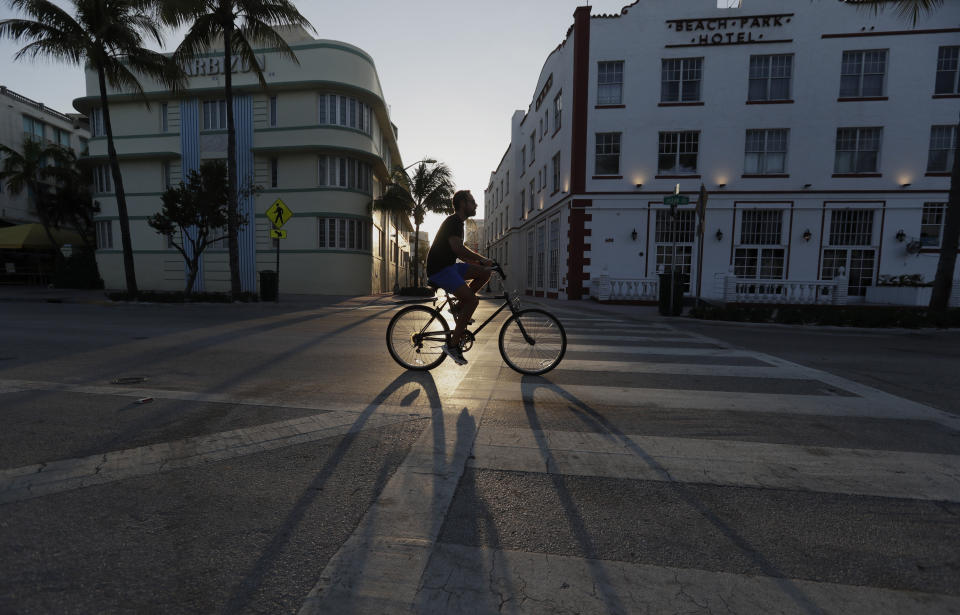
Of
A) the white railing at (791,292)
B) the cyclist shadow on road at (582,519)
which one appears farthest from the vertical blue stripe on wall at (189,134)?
the white railing at (791,292)

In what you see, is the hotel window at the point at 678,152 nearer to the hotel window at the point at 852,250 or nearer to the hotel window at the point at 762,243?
the hotel window at the point at 762,243

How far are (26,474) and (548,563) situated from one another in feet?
9.78

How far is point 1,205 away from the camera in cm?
3142

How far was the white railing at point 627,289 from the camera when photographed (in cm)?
1786

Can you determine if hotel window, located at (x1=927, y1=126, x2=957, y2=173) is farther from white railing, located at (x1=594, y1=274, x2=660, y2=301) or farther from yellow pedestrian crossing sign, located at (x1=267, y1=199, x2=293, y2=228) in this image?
yellow pedestrian crossing sign, located at (x1=267, y1=199, x2=293, y2=228)

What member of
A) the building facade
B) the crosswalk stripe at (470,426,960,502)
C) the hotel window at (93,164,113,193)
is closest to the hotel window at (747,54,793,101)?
the crosswalk stripe at (470,426,960,502)

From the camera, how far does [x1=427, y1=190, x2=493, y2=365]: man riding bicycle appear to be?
4828 mm

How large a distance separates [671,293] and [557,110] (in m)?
14.6

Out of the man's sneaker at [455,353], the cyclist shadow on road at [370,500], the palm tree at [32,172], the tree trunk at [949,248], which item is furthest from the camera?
the palm tree at [32,172]

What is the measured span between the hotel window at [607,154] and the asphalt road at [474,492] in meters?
16.8

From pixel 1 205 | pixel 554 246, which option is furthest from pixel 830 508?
pixel 1 205

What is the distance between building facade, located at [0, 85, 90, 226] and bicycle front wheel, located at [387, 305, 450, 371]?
37.3 meters

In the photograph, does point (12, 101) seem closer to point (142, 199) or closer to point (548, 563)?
point (142, 199)

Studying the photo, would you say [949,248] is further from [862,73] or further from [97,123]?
[97,123]
